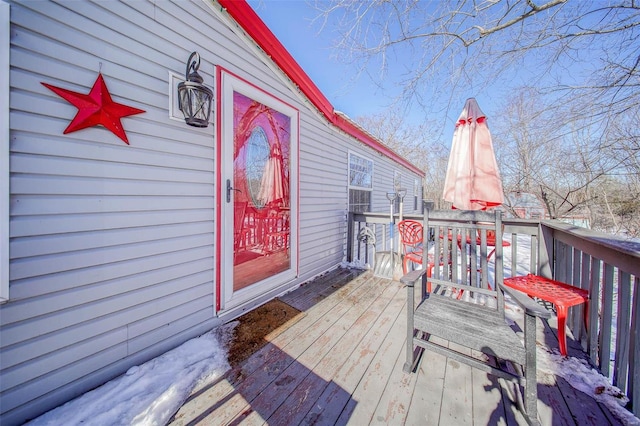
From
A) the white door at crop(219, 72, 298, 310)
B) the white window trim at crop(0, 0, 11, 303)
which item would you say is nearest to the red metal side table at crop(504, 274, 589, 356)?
the white door at crop(219, 72, 298, 310)

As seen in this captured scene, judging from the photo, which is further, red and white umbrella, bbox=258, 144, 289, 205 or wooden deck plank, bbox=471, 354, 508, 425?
red and white umbrella, bbox=258, 144, 289, 205

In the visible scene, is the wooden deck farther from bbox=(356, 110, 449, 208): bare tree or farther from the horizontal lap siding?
bbox=(356, 110, 449, 208): bare tree

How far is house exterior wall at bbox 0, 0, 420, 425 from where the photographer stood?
4.41ft

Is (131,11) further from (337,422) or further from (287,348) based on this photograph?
(337,422)

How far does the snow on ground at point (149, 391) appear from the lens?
1.37 meters

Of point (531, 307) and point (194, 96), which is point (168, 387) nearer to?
point (194, 96)

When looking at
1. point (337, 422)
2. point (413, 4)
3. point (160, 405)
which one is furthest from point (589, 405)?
point (413, 4)

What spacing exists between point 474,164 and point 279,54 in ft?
8.66

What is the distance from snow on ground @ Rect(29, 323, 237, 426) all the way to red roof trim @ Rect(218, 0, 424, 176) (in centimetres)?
318

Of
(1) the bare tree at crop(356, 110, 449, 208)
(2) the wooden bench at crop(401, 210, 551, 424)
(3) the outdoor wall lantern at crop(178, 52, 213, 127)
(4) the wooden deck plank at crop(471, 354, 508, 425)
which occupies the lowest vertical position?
(4) the wooden deck plank at crop(471, 354, 508, 425)

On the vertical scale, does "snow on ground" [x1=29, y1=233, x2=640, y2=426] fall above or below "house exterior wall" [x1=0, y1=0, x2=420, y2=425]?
below

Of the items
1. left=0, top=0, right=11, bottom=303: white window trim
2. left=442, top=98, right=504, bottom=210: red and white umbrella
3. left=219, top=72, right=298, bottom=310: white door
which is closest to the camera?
left=0, top=0, right=11, bottom=303: white window trim

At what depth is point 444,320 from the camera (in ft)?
5.49

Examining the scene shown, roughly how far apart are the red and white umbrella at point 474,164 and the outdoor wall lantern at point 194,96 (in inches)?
105
